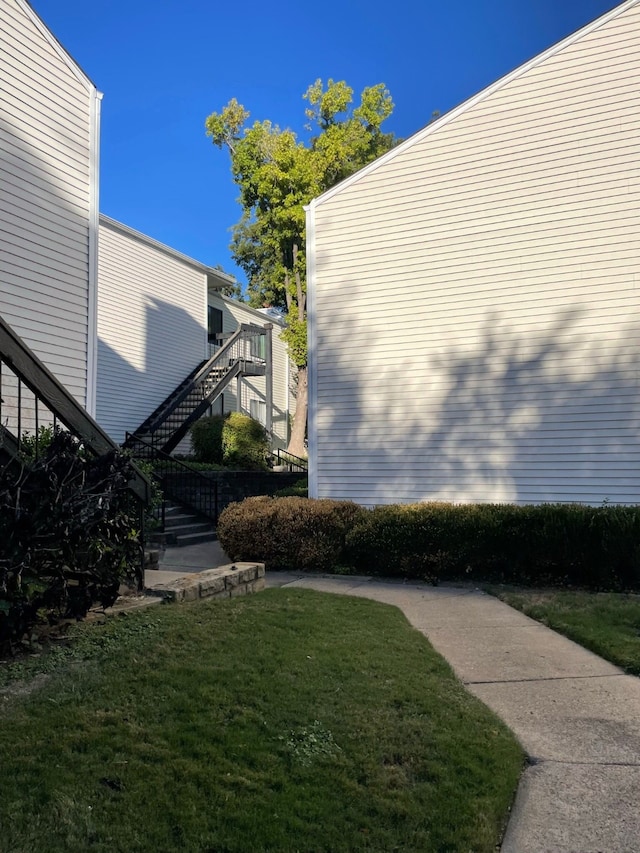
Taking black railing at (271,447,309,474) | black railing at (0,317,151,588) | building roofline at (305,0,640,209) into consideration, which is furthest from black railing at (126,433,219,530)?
black railing at (0,317,151,588)

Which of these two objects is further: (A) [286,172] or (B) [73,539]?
(A) [286,172]

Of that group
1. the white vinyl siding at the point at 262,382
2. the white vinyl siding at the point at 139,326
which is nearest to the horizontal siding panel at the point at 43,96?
the white vinyl siding at the point at 139,326

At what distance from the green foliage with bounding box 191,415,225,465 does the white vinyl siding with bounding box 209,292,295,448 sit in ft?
15.7

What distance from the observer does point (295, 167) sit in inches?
889

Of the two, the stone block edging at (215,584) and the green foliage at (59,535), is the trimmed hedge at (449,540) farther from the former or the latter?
the green foliage at (59,535)

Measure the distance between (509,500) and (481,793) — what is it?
7.26 meters

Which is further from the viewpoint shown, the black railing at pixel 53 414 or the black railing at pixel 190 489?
the black railing at pixel 190 489

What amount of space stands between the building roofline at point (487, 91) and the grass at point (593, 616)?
7147 mm

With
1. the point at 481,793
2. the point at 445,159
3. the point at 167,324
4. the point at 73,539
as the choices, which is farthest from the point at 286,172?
the point at 481,793

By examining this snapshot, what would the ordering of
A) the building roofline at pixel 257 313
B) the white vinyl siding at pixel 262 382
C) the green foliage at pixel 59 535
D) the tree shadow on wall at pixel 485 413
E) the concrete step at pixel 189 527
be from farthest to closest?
the building roofline at pixel 257 313
the white vinyl siding at pixel 262 382
the concrete step at pixel 189 527
the tree shadow on wall at pixel 485 413
the green foliage at pixel 59 535

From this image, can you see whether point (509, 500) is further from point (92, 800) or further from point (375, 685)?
point (92, 800)

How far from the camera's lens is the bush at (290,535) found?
8961 mm

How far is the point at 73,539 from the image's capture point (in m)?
4.34

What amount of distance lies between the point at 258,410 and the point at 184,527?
12334 millimetres
